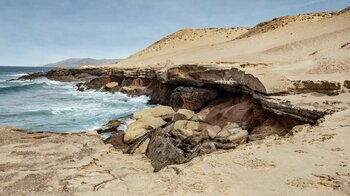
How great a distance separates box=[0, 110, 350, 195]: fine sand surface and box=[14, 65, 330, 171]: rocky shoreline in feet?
5.68

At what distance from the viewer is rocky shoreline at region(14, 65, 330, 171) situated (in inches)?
380

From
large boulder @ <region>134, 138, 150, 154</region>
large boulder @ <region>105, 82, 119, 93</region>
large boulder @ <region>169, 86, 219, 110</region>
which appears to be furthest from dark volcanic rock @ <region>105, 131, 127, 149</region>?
large boulder @ <region>105, 82, 119, 93</region>

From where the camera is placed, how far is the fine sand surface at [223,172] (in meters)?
4.72

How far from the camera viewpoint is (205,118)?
15.0 meters

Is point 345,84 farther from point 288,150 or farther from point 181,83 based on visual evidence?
point 181,83

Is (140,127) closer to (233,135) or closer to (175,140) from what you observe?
(175,140)

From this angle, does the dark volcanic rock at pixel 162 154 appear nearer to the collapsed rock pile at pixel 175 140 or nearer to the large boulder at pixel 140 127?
the collapsed rock pile at pixel 175 140

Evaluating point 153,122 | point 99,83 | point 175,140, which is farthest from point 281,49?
point 99,83

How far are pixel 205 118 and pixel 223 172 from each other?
9722 millimetres

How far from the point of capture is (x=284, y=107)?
9.90 metres

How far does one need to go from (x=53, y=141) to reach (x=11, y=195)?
4.47m

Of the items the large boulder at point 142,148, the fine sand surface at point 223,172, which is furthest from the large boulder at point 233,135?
the fine sand surface at point 223,172

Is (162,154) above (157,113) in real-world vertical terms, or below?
above

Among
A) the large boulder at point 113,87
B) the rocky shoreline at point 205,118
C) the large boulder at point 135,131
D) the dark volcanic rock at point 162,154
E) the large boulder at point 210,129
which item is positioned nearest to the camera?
the dark volcanic rock at point 162,154
